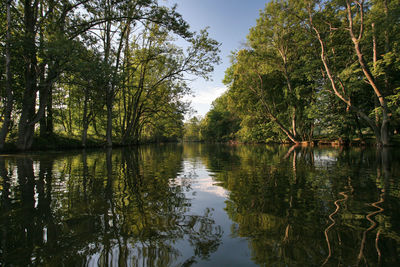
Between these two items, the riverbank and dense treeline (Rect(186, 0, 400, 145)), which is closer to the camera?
the riverbank

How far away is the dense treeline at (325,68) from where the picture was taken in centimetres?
1850

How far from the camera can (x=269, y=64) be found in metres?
29.4

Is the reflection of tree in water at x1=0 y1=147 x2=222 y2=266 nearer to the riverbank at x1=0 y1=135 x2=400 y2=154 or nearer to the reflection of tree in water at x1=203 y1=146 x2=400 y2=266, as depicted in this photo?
the reflection of tree in water at x1=203 y1=146 x2=400 y2=266

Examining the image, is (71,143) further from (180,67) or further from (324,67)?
(324,67)

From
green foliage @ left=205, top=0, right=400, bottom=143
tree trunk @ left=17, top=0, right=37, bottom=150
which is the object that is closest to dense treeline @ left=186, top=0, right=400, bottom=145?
green foliage @ left=205, top=0, right=400, bottom=143

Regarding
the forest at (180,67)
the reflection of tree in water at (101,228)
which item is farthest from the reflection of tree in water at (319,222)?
the forest at (180,67)

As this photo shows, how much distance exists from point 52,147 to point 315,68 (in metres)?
31.3

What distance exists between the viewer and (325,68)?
22.2m

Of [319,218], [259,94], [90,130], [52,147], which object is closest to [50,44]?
[52,147]

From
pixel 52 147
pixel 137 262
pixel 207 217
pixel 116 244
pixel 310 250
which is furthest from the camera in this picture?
pixel 52 147

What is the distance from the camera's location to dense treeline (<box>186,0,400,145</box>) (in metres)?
18.5

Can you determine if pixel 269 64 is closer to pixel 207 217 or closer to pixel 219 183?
pixel 219 183

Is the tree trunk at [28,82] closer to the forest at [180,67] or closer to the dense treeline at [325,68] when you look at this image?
the forest at [180,67]

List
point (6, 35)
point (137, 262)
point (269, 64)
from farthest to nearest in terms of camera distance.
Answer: point (269, 64)
point (6, 35)
point (137, 262)
